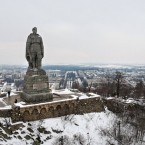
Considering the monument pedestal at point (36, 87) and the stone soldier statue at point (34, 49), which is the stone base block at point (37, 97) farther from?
the stone soldier statue at point (34, 49)

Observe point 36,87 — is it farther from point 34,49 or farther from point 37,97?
point 34,49

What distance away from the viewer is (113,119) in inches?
891

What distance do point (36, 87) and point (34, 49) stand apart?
3333 mm

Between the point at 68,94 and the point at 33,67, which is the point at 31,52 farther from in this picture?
the point at 68,94

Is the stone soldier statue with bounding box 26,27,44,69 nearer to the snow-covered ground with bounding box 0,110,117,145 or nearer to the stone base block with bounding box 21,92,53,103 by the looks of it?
the stone base block with bounding box 21,92,53,103

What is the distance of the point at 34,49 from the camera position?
22.4 metres

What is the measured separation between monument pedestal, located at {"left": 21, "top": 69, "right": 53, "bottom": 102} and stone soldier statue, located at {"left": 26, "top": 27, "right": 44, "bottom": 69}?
68cm

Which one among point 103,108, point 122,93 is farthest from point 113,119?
point 122,93

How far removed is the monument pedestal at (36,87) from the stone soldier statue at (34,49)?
68cm

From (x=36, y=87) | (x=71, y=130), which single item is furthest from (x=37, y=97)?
(x=71, y=130)

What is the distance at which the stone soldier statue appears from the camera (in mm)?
22344

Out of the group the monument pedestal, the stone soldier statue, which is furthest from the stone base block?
the stone soldier statue

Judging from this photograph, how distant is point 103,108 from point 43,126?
6.85 m

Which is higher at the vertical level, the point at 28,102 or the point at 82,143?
the point at 28,102
